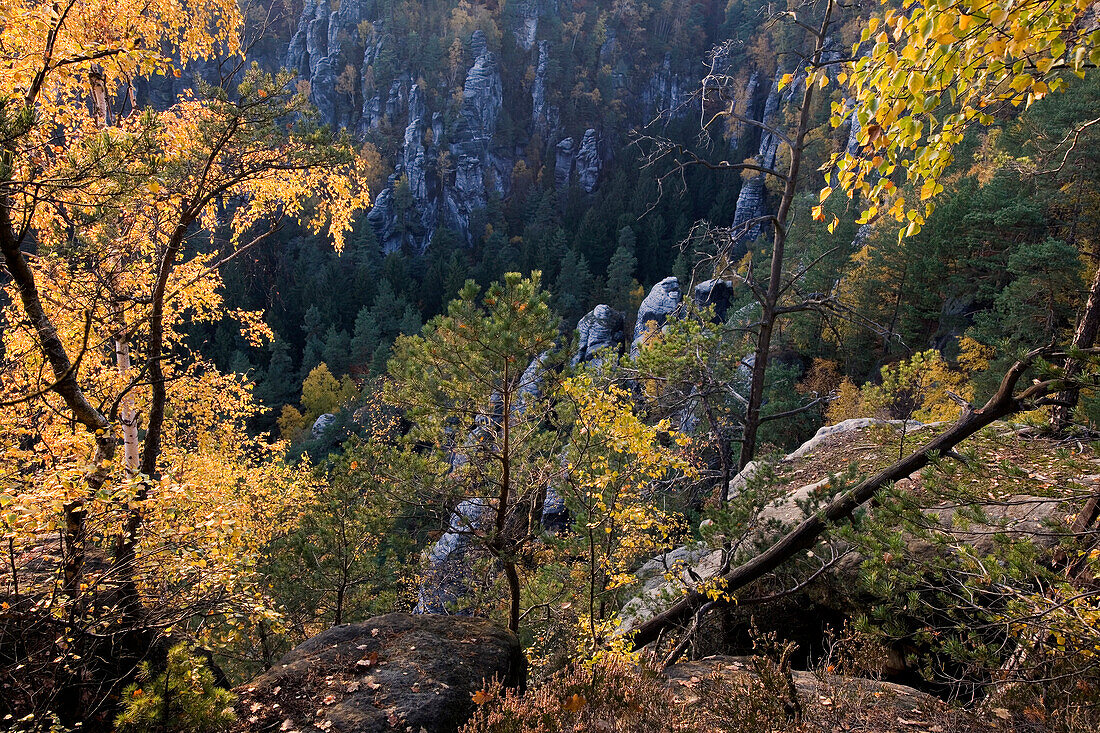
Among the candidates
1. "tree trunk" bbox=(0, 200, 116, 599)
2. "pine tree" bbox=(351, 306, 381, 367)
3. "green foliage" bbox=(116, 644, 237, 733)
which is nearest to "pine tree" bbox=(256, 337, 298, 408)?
"pine tree" bbox=(351, 306, 381, 367)

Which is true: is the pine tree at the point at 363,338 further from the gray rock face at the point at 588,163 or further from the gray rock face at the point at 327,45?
the gray rock face at the point at 327,45

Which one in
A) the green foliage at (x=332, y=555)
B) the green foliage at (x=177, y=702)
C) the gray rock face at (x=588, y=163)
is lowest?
the green foliage at (x=332, y=555)

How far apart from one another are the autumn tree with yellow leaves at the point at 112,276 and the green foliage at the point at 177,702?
24 centimetres

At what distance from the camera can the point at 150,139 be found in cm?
328

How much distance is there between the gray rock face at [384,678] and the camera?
4145 millimetres

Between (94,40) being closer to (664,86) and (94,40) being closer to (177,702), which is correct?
(177,702)

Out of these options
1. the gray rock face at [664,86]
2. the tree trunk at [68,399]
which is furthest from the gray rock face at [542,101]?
the tree trunk at [68,399]

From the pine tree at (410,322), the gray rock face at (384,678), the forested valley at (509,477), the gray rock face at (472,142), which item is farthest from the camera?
the gray rock face at (472,142)

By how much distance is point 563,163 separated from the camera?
75938 mm

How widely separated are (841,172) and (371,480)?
19.5ft

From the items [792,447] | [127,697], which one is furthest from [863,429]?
[792,447]

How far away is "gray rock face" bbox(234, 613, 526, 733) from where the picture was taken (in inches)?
163

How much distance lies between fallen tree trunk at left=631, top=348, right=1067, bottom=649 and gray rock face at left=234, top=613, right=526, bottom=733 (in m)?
1.56

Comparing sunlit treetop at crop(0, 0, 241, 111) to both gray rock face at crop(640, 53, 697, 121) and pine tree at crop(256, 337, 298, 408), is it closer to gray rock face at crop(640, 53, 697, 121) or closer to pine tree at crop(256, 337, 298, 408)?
pine tree at crop(256, 337, 298, 408)
